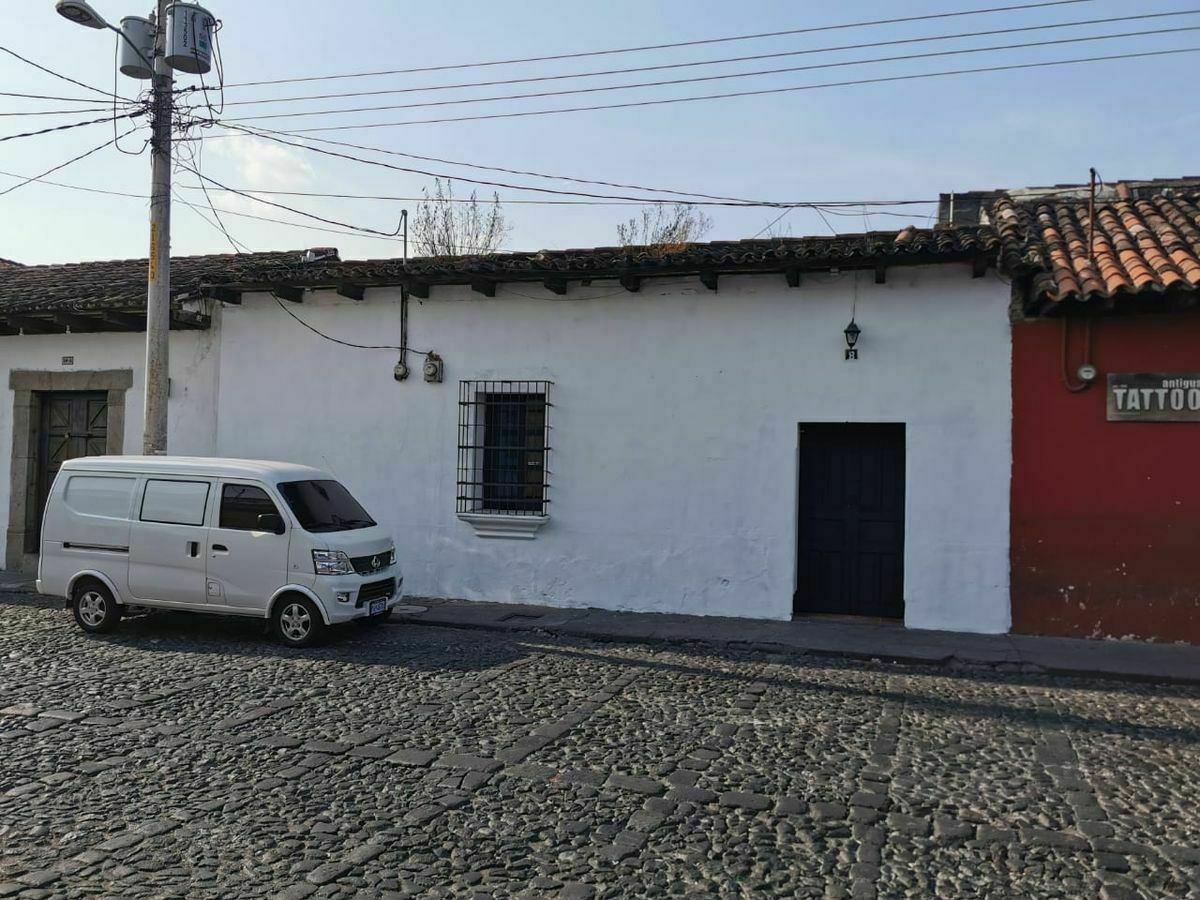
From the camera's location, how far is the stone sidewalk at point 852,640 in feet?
26.6

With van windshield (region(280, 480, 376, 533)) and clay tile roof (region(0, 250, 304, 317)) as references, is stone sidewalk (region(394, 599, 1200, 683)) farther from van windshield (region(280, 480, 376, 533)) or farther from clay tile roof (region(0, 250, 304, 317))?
clay tile roof (region(0, 250, 304, 317))

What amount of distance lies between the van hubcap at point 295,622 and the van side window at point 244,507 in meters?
0.81

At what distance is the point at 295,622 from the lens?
8.52 meters

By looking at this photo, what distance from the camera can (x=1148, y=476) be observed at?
9125mm

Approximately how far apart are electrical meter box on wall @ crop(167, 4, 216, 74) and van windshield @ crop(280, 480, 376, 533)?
5.08 meters

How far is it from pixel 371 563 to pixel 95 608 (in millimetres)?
2704

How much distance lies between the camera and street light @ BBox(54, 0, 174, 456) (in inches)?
398

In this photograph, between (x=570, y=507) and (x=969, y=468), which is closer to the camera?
(x=969, y=468)

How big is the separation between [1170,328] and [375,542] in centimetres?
789

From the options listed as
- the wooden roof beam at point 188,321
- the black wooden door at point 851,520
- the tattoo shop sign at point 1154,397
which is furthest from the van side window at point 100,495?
the tattoo shop sign at point 1154,397

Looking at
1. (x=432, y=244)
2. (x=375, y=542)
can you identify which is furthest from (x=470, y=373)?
(x=432, y=244)

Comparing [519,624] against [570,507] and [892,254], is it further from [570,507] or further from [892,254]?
[892,254]

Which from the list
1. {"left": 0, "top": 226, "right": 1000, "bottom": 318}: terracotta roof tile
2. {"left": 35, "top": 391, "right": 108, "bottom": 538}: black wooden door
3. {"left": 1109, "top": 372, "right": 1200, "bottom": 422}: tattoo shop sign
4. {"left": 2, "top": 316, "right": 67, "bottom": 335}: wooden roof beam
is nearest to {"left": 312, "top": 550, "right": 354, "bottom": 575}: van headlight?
{"left": 0, "top": 226, "right": 1000, "bottom": 318}: terracotta roof tile

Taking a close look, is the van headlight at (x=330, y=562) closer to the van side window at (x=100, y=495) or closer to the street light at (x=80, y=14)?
the van side window at (x=100, y=495)
